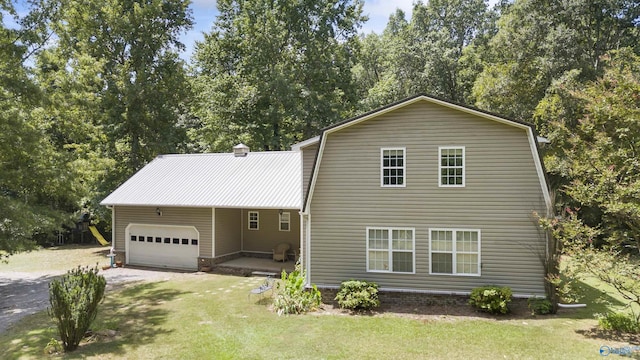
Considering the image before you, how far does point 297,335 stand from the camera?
9.75 meters

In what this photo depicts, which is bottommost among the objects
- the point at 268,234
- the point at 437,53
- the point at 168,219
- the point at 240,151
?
the point at 268,234

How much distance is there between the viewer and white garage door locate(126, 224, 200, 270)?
18.3 m

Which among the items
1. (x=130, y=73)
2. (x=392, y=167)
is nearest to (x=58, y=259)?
(x=130, y=73)

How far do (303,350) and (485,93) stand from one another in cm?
2038

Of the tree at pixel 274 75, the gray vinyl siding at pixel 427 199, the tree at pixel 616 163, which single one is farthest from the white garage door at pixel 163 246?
the tree at pixel 616 163

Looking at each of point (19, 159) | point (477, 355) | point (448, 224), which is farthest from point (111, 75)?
point (477, 355)

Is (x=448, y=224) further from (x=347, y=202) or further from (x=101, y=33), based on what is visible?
(x=101, y=33)

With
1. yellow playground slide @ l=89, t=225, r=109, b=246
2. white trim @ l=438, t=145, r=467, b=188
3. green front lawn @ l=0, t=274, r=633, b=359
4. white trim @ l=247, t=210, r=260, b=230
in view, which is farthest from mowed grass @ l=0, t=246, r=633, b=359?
yellow playground slide @ l=89, t=225, r=109, b=246

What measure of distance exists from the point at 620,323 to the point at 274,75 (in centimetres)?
2283

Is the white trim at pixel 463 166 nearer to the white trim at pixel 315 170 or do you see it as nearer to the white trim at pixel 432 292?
the white trim at pixel 432 292

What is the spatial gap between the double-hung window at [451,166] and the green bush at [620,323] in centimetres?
490

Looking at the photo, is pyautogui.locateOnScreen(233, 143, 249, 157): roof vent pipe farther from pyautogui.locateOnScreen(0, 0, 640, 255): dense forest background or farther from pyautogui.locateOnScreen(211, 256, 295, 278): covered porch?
pyautogui.locateOnScreen(0, 0, 640, 255): dense forest background

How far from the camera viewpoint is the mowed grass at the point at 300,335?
861 centimetres

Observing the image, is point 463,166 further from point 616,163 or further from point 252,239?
point 252,239
